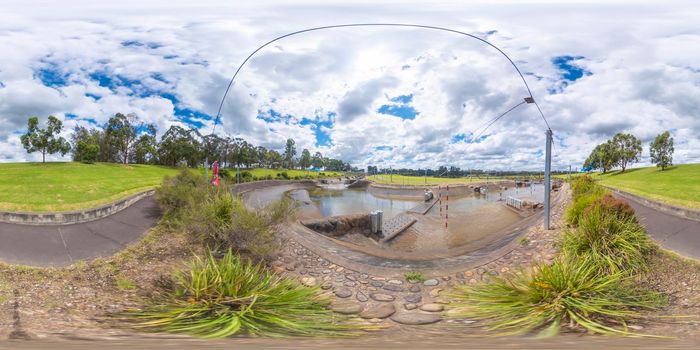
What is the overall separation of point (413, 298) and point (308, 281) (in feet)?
5.70

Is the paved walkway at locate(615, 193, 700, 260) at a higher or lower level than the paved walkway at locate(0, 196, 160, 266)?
higher

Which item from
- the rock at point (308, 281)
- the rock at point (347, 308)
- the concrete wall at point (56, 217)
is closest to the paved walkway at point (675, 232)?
the rock at point (347, 308)

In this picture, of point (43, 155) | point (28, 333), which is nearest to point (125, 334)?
point (28, 333)

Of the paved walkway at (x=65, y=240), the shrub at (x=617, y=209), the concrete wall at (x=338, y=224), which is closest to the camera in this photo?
the paved walkway at (x=65, y=240)

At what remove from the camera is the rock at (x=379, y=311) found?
12.6ft

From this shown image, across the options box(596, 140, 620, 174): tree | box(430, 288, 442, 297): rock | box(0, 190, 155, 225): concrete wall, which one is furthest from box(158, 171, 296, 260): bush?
box(596, 140, 620, 174): tree

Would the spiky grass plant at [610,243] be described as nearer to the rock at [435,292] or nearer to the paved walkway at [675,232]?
the paved walkway at [675,232]

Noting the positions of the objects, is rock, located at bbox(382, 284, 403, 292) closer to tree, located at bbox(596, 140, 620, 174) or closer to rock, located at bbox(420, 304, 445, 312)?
rock, located at bbox(420, 304, 445, 312)

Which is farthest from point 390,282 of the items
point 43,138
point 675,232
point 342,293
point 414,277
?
point 43,138

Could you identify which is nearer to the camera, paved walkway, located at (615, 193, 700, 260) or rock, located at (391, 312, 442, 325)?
rock, located at (391, 312, 442, 325)

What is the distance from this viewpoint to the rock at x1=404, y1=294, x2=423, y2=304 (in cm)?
432

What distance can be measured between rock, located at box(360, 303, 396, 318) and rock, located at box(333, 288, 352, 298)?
51 cm

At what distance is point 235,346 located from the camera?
7.80ft

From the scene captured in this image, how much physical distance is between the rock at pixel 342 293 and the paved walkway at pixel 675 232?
5869mm
